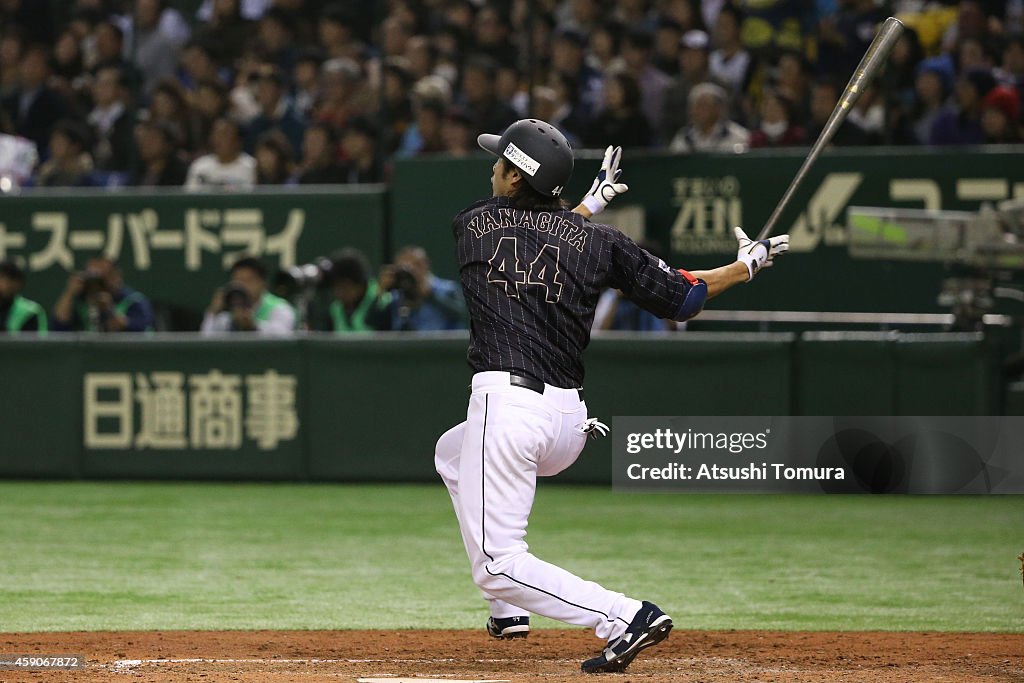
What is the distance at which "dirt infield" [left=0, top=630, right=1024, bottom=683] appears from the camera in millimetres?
5266

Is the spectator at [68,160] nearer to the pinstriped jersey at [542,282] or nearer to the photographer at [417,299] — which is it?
the photographer at [417,299]

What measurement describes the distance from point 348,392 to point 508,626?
6276 millimetres

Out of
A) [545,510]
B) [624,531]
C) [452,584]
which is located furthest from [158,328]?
[452,584]

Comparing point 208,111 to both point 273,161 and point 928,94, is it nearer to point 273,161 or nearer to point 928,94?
point 273,161

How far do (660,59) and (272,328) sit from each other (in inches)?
151

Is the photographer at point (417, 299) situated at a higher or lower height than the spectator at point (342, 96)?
lower

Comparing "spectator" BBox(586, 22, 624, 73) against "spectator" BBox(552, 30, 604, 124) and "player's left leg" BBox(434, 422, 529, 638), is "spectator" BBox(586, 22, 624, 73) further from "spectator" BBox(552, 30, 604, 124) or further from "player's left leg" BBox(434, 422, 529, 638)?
"player's left leg" BBox(434, 422, 529, 638)

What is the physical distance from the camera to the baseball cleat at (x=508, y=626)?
18.2ft

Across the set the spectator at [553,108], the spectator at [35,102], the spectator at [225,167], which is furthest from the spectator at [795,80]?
the spectator at [35,102]

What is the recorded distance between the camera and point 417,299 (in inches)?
469

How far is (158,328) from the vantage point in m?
13.6

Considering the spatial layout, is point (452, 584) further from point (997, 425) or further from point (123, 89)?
point (123, 89)

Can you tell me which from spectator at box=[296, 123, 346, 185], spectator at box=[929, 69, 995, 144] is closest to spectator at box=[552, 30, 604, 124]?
spectator at box=[296, 123, 346, 185]

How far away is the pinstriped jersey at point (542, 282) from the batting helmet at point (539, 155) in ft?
0.44
